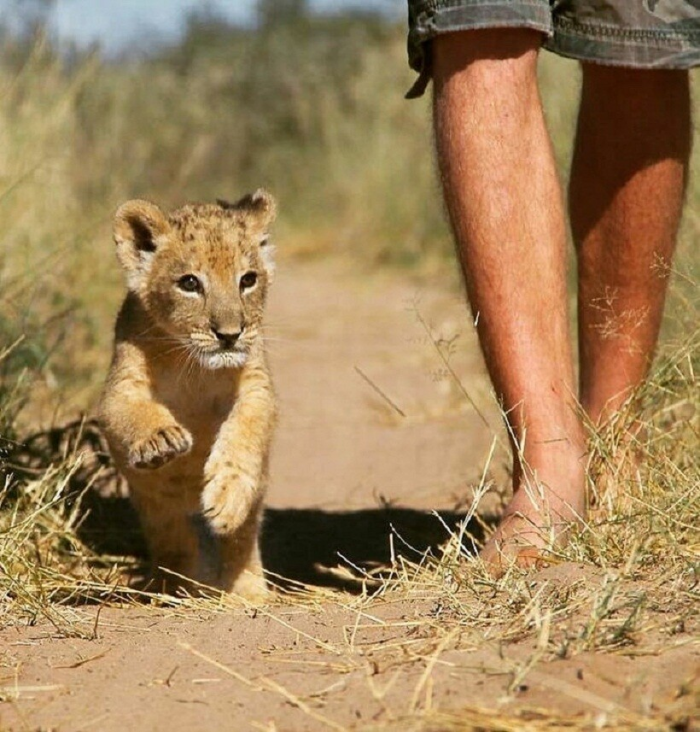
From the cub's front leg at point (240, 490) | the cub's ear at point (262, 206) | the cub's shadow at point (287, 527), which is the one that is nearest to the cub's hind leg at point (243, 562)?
the cub's front leg at point (240, 490)

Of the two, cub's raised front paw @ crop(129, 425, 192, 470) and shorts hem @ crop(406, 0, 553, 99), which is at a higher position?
shorts hem @ crop(406, 0, 553, 99)

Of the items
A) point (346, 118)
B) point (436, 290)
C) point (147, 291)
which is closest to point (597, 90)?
point (147, 291)

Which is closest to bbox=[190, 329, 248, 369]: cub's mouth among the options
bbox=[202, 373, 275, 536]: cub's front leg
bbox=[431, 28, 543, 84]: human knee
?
bbox=[202, 373, 275, 536]: cub's front leg

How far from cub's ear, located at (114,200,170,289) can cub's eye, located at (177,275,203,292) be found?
19cm

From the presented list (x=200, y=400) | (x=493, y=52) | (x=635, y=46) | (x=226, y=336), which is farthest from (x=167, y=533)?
(x=635, y=46)

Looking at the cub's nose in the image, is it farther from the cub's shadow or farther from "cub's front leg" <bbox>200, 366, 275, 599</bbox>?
the cub's shadow

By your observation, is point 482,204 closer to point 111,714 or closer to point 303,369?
point 111,714

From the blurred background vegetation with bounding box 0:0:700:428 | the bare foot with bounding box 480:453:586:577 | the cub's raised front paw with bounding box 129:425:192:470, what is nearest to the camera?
the bare foot with bounding box 480:453:586:577

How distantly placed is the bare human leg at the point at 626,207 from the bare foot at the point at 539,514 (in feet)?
1.82

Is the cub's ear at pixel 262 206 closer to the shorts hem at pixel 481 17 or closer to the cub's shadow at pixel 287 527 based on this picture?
the cub's shadow at pixel 287 527

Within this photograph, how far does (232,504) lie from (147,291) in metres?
0.88

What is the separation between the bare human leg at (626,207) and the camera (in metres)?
4.54

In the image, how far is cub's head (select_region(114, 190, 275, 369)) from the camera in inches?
182

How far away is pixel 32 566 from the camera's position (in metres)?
4.14
